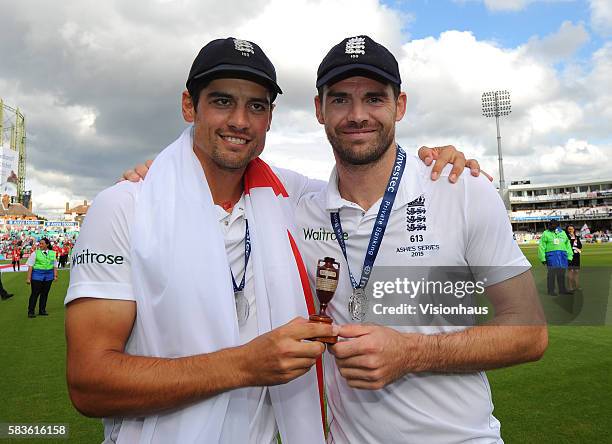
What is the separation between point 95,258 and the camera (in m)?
1.99

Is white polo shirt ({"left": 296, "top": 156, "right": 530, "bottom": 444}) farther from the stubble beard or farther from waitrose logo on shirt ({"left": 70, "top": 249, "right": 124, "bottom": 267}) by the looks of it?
waitrose logo on shirt ({"left": 70, "top": 249, "right": 124, "bottom": 267})

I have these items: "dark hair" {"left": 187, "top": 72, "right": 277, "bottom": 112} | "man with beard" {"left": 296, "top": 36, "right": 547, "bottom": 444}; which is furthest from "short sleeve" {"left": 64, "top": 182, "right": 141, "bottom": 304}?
"man with beard" {"left": 296, "top": 36, "right": 547, "bottom": 444}

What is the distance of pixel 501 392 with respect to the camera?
6055 mm

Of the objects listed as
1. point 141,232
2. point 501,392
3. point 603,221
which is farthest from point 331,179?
point 603,221

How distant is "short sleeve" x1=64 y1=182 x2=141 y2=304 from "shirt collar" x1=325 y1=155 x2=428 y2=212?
107 centimetres

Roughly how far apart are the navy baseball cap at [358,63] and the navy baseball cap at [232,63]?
0.31 m

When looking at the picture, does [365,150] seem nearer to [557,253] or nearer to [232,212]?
[232,212]

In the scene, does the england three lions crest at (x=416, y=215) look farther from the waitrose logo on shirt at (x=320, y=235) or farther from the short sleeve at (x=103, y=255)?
the short sleeve at (x=103, y=255)

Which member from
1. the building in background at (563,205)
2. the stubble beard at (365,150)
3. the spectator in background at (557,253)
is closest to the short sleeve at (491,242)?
the stubble beard at (365,150)

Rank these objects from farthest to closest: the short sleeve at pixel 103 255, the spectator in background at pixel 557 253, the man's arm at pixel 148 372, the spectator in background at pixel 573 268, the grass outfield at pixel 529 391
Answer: the spectator in background at pixel 573 268, the spectator in background at pixel 557 253, the grass outfield at pixel 529 391, the short sleeve at pixel 103 255, the man's arm at pixel 148 372

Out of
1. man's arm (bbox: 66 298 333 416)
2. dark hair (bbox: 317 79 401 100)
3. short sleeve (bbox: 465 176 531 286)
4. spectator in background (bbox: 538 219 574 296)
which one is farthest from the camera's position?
spectator in background (bbox: 538 219 574 296)

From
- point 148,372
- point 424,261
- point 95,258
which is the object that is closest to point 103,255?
point 95,258

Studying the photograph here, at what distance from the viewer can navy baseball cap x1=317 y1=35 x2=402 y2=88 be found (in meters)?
2.51

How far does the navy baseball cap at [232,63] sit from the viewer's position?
2.40 m
